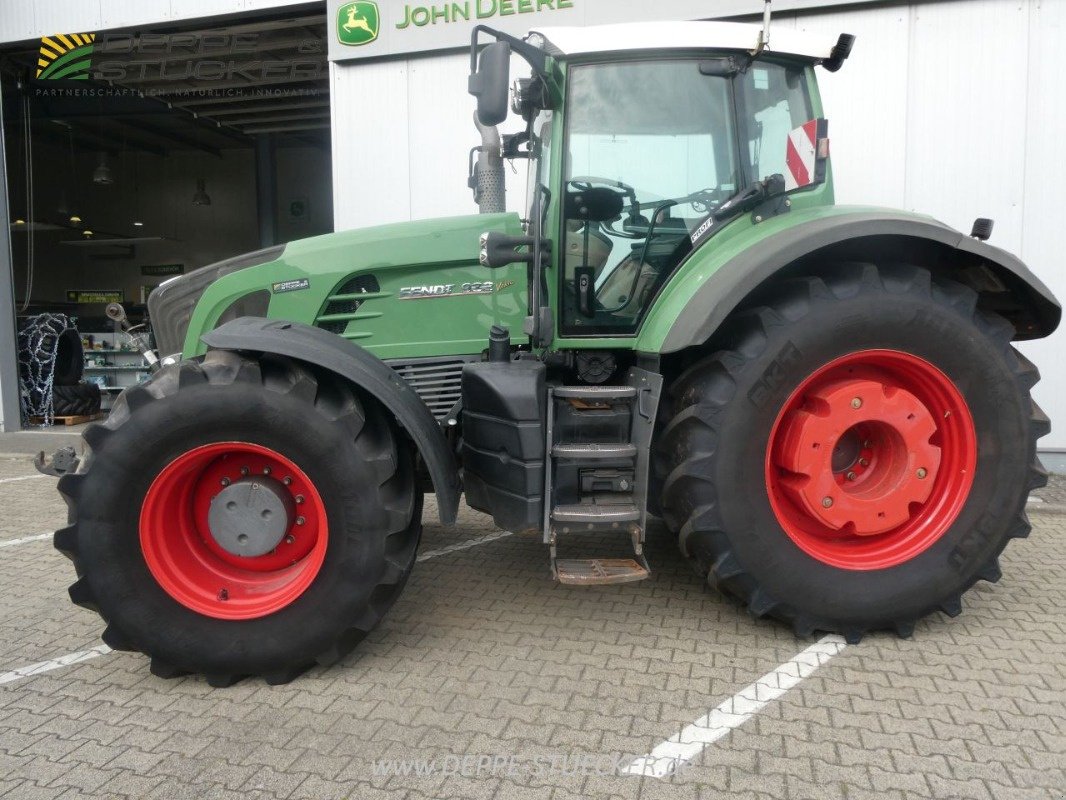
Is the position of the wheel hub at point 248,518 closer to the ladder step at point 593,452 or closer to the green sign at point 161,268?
the ladder step at point 593,452

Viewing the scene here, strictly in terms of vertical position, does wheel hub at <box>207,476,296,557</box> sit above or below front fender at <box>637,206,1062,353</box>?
below

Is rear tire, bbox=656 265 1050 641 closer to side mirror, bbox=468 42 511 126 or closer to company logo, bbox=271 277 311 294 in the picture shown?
side mirror, bbox=468 42 511 126

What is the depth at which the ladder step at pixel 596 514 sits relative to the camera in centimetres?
266

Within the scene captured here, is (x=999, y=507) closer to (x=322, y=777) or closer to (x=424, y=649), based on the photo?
(x=424, y=649)

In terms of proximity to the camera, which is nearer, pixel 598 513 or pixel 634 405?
pixel 598 513

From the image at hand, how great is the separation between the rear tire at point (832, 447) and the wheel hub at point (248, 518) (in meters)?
1.41

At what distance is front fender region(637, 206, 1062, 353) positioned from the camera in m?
2.57

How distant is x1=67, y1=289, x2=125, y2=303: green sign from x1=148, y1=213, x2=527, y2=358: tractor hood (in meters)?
20.6

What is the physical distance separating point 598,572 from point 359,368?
1.15m

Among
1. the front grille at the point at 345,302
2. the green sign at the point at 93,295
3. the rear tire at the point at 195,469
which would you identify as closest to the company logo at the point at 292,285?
the front grille at the point at 345,302

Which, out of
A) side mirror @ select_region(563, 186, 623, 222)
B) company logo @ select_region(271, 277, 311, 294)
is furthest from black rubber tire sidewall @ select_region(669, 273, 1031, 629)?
company logo @ select_region(271, 277, 311, 294)

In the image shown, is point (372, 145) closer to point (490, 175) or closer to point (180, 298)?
point (490, 175)

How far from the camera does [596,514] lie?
2676 millimetres

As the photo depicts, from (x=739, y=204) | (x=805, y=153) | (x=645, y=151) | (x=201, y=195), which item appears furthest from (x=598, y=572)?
(x=201, y=195)
